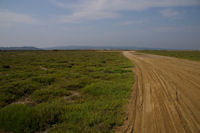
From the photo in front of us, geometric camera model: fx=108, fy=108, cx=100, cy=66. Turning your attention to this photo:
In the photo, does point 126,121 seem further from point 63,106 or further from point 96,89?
point 96,89

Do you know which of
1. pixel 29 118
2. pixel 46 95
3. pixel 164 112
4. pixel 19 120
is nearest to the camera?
pixel 19 120

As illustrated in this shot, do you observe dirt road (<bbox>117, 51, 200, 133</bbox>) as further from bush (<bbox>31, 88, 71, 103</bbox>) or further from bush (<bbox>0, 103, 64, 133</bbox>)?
bush (<bbox>31, 88, 71, 103</bbox>)

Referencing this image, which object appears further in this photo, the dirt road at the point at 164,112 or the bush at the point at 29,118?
the bush at the point at 29,118

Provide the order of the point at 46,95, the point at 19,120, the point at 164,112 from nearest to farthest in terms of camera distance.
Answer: the point at 19,120, the point at 164,112, the point at 46,95

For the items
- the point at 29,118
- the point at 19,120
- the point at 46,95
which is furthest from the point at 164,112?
the point at 46,95

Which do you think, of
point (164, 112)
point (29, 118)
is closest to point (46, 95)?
point (29, 118)

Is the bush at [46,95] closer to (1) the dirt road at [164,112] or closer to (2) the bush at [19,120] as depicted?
(2) the bush at [19,120]

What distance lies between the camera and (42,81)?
27.8 ft

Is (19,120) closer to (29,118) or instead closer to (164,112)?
(29,118)

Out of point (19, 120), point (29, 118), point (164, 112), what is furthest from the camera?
point (164, 112)

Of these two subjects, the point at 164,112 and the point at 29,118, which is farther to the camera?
the point at 164,112

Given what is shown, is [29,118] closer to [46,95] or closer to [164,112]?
[46,95]

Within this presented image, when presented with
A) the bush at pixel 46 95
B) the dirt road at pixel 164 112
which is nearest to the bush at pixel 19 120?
the bush at pixel 46 95

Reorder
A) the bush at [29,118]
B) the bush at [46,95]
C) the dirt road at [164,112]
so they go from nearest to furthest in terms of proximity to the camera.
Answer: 1. the dirt road at [164,112]
2. the bush at [29,118]
3. the bush at [46,95]
